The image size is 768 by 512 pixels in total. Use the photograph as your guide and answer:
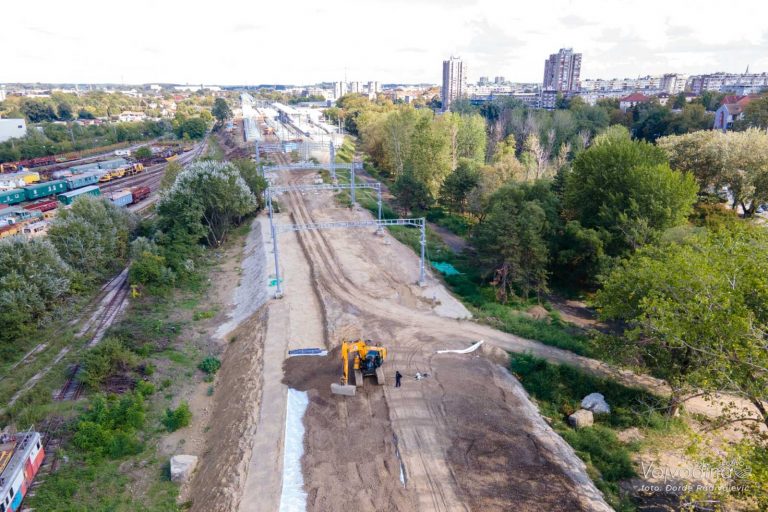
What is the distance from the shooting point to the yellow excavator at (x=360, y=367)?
65.6 ft

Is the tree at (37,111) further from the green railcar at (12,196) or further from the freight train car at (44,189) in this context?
the green railcar at (12,196)

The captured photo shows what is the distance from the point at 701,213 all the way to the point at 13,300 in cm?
5001

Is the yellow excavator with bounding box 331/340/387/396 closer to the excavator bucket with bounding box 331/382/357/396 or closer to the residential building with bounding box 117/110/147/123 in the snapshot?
the excavator bucket with bounding box 331/382/357/396

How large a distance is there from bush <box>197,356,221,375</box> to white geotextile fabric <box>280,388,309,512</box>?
5803 mm

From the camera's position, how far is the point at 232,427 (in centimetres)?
1870

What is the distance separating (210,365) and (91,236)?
724 inches

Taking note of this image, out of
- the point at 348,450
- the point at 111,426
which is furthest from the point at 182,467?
the point at 348,450

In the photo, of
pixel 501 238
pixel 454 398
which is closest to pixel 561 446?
pixel 454 398

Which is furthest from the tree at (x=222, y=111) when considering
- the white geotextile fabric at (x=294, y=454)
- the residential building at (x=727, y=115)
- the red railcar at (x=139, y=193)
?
the white geotextile fabric at (x=294, y=454)

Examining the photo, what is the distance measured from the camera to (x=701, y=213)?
125 ft

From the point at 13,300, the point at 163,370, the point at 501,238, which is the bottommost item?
the point at 163,370

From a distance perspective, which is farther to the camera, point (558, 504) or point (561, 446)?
point (561, 446)

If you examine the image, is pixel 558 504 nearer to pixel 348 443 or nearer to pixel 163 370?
pixel 348 443

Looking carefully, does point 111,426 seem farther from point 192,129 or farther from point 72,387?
point 192,129
